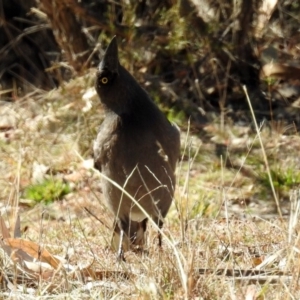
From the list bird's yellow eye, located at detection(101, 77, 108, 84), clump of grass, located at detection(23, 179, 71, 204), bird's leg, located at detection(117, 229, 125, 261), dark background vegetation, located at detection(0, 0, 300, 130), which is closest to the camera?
bird's leg, located at detection(117, 229, 125, 261)

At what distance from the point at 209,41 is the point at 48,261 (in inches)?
167

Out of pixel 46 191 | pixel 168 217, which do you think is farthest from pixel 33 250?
pixel 46 191

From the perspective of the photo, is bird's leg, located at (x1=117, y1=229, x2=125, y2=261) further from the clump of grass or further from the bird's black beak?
the clump of grass

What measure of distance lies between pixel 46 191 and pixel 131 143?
6.96 feet

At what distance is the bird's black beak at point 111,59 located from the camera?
5.29 m

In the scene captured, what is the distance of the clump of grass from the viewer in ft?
23.9

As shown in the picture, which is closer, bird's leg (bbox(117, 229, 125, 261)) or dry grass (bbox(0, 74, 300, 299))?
dry grass (bbox(0, 74, 300, 299))

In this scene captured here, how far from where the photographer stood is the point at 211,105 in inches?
332

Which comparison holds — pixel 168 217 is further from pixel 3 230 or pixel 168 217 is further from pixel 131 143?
pixel 3 230

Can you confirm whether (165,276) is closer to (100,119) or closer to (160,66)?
(100,119)

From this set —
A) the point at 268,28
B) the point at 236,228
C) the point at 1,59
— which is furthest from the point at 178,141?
the point at 1,59

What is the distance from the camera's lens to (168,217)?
653cm

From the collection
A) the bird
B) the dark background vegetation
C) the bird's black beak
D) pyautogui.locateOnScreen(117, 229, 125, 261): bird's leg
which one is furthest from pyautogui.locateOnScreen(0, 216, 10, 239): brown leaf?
the dark background vegetation

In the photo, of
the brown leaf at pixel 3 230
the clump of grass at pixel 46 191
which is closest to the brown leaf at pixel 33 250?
the brown leaf at pixel 3 230
